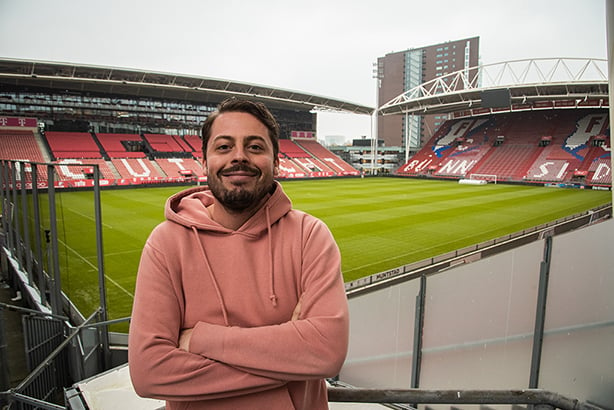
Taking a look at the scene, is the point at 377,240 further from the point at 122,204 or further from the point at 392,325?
the point at 122,204

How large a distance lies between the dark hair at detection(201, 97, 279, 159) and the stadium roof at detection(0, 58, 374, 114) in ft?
121

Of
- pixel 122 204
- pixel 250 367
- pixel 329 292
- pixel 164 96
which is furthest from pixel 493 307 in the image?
pixel 164 96

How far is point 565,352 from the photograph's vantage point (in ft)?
10.9

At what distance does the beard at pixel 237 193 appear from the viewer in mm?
1403

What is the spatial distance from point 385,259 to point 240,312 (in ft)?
34.8

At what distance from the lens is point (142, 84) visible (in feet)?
117

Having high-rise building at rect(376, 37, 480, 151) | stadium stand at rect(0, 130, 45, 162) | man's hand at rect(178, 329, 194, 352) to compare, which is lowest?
man's hand at rect(178, 329, 194, 352)

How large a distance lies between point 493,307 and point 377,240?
10359mm

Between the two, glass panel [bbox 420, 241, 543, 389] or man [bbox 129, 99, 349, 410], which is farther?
glass panel [bbox 420, 241, 543, 389]

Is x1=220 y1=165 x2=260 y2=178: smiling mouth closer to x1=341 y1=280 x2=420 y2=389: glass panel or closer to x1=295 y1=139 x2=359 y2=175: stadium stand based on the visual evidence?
x1=341 y1=280 x2=420 y2=389: glass panel

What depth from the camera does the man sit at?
4.08ft

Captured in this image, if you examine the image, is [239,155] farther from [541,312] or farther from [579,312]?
[579,312]

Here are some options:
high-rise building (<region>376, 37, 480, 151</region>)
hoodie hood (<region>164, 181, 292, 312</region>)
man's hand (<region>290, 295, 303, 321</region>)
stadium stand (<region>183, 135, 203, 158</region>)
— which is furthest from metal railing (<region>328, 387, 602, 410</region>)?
high-rise building (<region>376, 37, 480, 151</region>)

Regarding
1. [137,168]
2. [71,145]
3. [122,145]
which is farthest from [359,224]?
[122,145]
